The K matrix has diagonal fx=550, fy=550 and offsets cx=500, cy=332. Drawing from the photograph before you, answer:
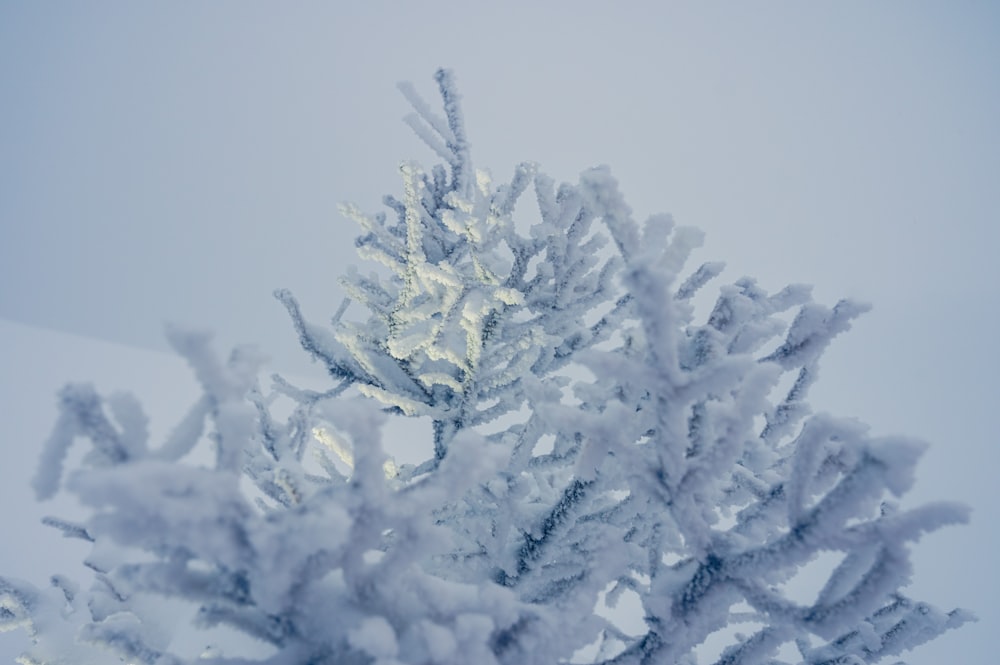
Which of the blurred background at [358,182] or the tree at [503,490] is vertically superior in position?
the blurred background at [358,182]

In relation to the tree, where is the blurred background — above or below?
above

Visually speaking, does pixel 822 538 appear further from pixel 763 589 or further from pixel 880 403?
pixel 880 403

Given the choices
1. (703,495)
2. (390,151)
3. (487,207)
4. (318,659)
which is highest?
(390,151)

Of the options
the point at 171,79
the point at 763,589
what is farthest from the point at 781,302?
the point at 171,79

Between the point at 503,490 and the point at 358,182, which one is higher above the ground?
the point at 358,182

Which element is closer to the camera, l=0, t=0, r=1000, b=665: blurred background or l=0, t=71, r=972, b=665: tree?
l=0, t=71, r=972, b=665: tree

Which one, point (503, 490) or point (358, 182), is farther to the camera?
point (358, 182)

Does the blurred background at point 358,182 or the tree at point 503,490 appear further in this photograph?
the blurred background at point 358,182

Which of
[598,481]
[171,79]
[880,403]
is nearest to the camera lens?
[598,481]
